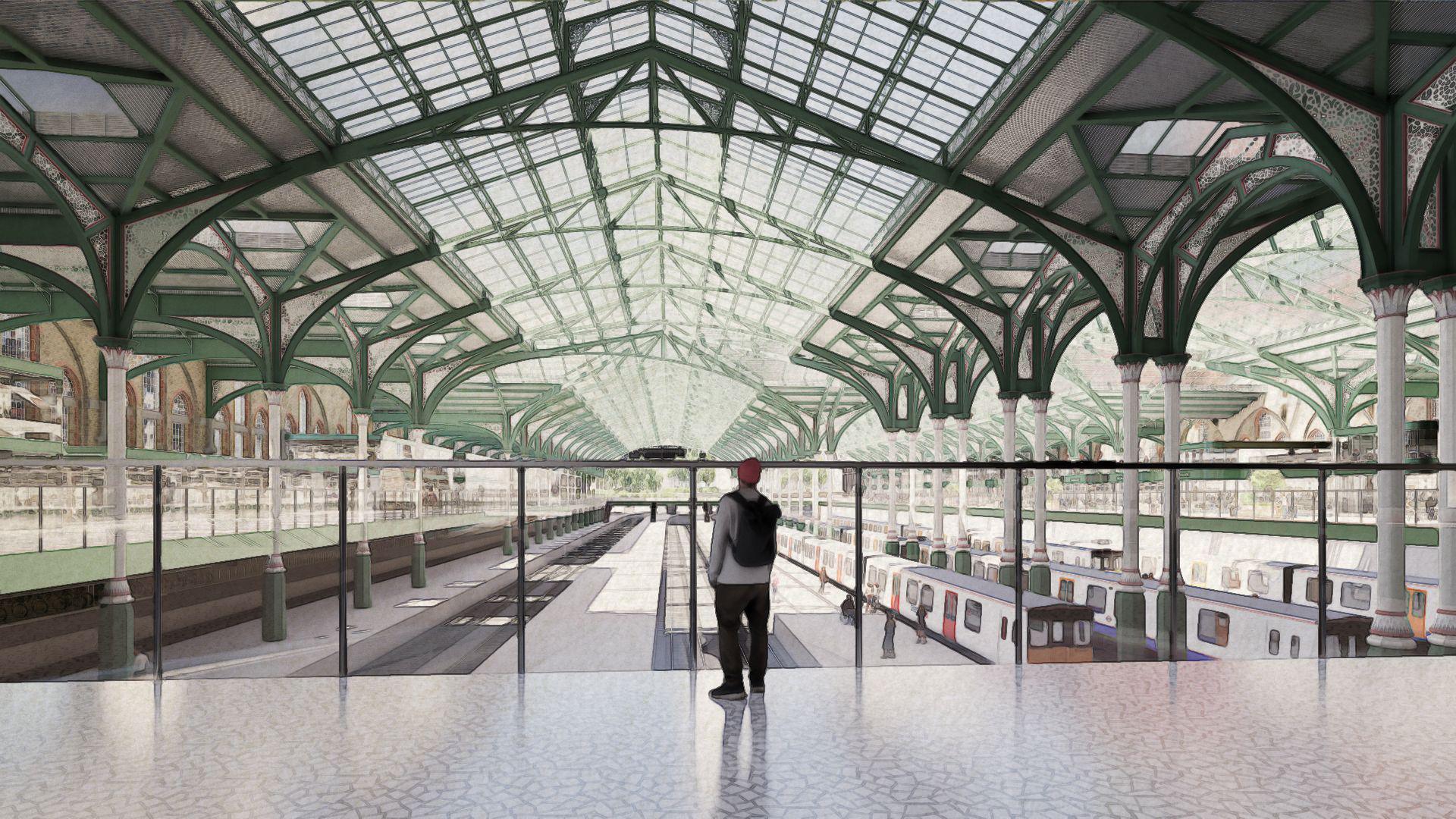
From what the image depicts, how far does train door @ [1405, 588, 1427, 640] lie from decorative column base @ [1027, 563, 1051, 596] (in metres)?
7.59

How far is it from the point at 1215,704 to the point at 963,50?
10482mm

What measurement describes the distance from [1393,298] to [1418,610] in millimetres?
8005

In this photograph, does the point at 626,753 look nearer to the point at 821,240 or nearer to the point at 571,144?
the point at 571,144

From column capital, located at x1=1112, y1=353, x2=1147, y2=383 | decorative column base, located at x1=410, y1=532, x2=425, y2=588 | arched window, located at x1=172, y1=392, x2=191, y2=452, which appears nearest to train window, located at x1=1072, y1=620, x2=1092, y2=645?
column capital, located at x1=1112, y1=353, x2=1147, y2=383

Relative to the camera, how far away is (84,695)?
6074 mm

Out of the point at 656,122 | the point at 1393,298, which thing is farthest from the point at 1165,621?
the point at 656,122

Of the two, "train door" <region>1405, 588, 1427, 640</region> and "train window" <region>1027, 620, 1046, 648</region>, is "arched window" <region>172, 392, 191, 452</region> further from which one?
"train door" <region>1405, 588, 1427, 640</region>

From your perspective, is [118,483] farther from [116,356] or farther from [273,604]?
[273,604]

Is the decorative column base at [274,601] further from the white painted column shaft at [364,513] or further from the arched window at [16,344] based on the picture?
the arched window at [16,344]

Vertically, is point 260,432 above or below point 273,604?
above

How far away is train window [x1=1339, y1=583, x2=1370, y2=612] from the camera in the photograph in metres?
16.2

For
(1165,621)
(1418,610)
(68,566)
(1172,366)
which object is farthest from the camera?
(1172,366)

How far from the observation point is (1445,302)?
10.3 m

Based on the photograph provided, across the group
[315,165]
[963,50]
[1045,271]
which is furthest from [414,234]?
[1045,271]
